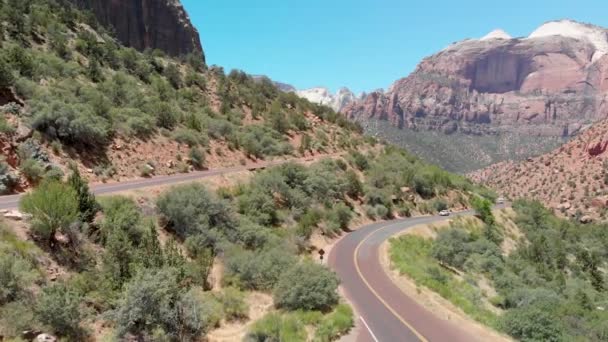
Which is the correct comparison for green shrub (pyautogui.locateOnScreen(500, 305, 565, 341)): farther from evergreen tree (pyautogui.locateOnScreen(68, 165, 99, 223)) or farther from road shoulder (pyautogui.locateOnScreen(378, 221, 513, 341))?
evergreen tree (pyautogui.locateOnScreen(68, 165, 99, 223))

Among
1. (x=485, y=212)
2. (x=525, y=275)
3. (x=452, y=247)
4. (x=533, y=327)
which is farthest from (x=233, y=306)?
(x=485, y=212)

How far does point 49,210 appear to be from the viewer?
1653cm

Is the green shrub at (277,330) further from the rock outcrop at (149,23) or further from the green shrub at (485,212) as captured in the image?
the rock outcrop at (149,23)

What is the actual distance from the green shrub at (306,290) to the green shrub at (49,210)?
9447 mm

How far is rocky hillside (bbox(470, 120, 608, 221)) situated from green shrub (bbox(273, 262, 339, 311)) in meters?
74.0

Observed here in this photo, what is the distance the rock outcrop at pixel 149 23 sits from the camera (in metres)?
79.5

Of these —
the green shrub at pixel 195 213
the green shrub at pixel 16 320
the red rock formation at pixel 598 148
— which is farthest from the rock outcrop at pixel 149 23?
the red rock formation at pixel 598 148

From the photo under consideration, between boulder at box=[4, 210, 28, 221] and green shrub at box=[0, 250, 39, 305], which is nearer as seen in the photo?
green shrub at box=[0, 250, 39, 305]

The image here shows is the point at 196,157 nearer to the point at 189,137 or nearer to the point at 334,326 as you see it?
the point at 189,137

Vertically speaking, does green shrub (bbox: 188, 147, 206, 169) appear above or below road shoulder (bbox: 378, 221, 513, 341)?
above

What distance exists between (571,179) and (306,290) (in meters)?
96.2

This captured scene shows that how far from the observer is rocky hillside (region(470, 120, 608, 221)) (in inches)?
3211

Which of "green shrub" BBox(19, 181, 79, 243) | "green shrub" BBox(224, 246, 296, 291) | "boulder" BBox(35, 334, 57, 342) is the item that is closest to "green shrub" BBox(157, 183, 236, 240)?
"green shrub" BBox(224, 246, 296, 291)

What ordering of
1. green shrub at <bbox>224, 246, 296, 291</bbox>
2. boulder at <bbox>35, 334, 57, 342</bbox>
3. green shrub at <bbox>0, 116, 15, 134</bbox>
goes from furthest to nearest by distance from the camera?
green shrub at <bbox>0, 116, 15, 134</bbox> < green shrub at <bbox>224, 246, 296, 291</bbox> < boulder at <bbox>35, 334, 57, 342</bbox>
